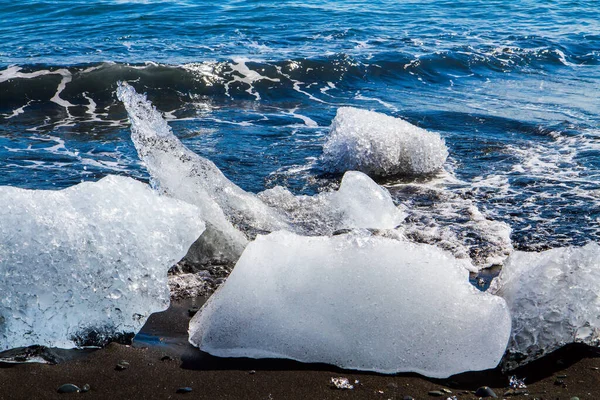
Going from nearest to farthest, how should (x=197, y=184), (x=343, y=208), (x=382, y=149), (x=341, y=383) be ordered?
(x=341, y=383) < (x=197, y=184) < (x=343, y=208) < (x=382, y=149)

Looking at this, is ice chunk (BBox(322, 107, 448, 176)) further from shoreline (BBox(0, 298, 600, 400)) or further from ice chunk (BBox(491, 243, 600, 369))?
shoreline (BBox(0, 298, 600, 400))

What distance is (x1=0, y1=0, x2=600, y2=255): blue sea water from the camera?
18.6 feet

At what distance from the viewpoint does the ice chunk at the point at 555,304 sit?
294 centimetres

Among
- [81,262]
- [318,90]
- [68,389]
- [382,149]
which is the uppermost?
[81,262]

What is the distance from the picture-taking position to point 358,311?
291cm

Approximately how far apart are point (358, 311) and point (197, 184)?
186 cm

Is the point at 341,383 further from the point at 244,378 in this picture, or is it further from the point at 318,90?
the point at 318,90

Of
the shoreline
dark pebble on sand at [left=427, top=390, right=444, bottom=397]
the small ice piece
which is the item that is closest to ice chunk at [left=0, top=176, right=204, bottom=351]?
the shoreline

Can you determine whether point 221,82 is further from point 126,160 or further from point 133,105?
point 133,105

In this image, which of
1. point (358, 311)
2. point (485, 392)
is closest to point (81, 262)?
point (358, 311)

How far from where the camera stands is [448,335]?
2.87 metres

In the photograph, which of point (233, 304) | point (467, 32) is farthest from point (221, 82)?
point (233, 304)

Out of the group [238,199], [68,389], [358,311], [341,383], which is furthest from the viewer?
[238,199]

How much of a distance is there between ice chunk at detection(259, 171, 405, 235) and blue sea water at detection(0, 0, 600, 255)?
1.05 ft
